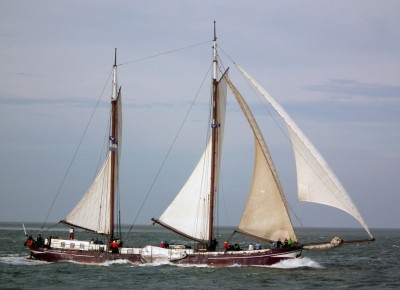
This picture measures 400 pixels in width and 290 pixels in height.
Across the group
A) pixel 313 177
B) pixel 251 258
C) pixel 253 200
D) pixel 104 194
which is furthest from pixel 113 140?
pixel 313 177

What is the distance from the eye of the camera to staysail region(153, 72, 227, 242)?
57.7 meters

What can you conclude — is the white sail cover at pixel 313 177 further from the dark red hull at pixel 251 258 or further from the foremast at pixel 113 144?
the foremast at pixel 113 144

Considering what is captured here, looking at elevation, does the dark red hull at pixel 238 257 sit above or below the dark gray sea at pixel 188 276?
above

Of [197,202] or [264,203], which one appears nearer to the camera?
[264,203]

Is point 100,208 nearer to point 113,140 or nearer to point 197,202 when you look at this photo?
point 113,140

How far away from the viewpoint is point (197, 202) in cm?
5775

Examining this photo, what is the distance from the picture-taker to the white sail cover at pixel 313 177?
165ft

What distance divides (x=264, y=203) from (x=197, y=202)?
19.1 feet

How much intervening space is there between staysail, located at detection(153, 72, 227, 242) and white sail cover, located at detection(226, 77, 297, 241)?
10.6ft

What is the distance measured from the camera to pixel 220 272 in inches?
2121

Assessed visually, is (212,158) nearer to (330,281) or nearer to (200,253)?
(200,253)

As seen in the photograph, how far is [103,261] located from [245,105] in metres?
16.5

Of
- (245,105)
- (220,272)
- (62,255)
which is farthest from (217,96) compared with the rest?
(62,255)

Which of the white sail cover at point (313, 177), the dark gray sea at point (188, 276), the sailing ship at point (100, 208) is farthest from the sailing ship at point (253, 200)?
the sailing ship at point (100, 208)
